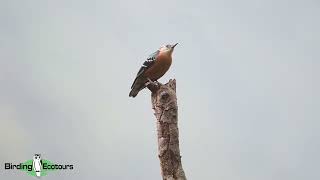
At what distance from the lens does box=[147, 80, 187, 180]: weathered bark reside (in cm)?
446

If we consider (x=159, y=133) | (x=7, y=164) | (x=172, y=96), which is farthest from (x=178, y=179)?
(x=7, y=164)

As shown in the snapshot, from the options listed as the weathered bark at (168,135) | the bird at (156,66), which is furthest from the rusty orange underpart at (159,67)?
the weathered bark at (168,135)

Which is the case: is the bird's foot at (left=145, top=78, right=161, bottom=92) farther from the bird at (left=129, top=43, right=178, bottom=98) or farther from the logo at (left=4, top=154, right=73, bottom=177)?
the logo at (left=4, top=154, right=73, bottom=177)

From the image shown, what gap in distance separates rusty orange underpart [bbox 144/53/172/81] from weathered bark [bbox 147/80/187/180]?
0.67m

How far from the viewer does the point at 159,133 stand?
15.0ft

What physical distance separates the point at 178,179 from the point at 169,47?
1.72 m

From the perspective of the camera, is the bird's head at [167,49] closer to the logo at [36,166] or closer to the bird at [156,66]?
the bird at [156,66]

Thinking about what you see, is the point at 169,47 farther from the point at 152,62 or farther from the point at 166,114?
the point at 166,114

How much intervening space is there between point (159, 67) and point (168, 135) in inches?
41.7

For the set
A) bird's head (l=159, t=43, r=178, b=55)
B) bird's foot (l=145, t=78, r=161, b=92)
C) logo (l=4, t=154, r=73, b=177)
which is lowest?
logo (l=4, t=154, r=73, b=177)

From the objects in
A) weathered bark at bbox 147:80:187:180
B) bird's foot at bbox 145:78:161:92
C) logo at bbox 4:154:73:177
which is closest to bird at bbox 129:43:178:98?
bird's foot at bbox 145:78:161:92

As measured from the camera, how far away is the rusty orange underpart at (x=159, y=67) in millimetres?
5262

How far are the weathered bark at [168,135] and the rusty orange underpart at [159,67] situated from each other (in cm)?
67

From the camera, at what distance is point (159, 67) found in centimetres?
527
